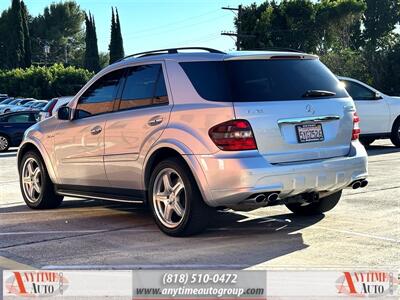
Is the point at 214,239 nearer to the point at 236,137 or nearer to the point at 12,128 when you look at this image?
the point at 236,137

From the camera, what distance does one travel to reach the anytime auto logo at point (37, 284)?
432 centimetres

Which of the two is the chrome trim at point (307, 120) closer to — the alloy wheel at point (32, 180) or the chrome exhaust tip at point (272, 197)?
the chrome exhaust tip at point (272, 197)

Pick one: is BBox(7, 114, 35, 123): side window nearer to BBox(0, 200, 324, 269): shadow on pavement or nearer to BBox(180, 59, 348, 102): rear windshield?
BBox(0, 200, 324, 269): shadow on pavement

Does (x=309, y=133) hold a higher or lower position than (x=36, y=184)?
higher

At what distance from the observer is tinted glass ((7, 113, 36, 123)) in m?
20.5

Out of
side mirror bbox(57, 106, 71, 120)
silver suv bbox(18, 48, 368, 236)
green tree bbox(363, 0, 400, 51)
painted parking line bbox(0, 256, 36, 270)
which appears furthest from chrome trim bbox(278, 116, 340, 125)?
green tree bbox(363, 0, 400, 51)

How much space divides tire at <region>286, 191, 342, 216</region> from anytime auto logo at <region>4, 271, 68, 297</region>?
3.21m

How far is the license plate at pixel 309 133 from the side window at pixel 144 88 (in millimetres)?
1370

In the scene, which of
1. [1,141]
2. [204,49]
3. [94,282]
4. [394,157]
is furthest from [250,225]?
[1,141]

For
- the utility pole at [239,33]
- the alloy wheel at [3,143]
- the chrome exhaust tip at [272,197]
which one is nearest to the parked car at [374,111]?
the chrome exhaust tip at [272,197]

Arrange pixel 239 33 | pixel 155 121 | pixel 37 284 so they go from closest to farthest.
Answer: pixel 37 284
pixel 155 121
pixel 239 33

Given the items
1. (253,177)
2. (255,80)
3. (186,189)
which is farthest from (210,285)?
(255,80)

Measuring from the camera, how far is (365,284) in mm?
4227

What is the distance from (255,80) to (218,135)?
702mm
